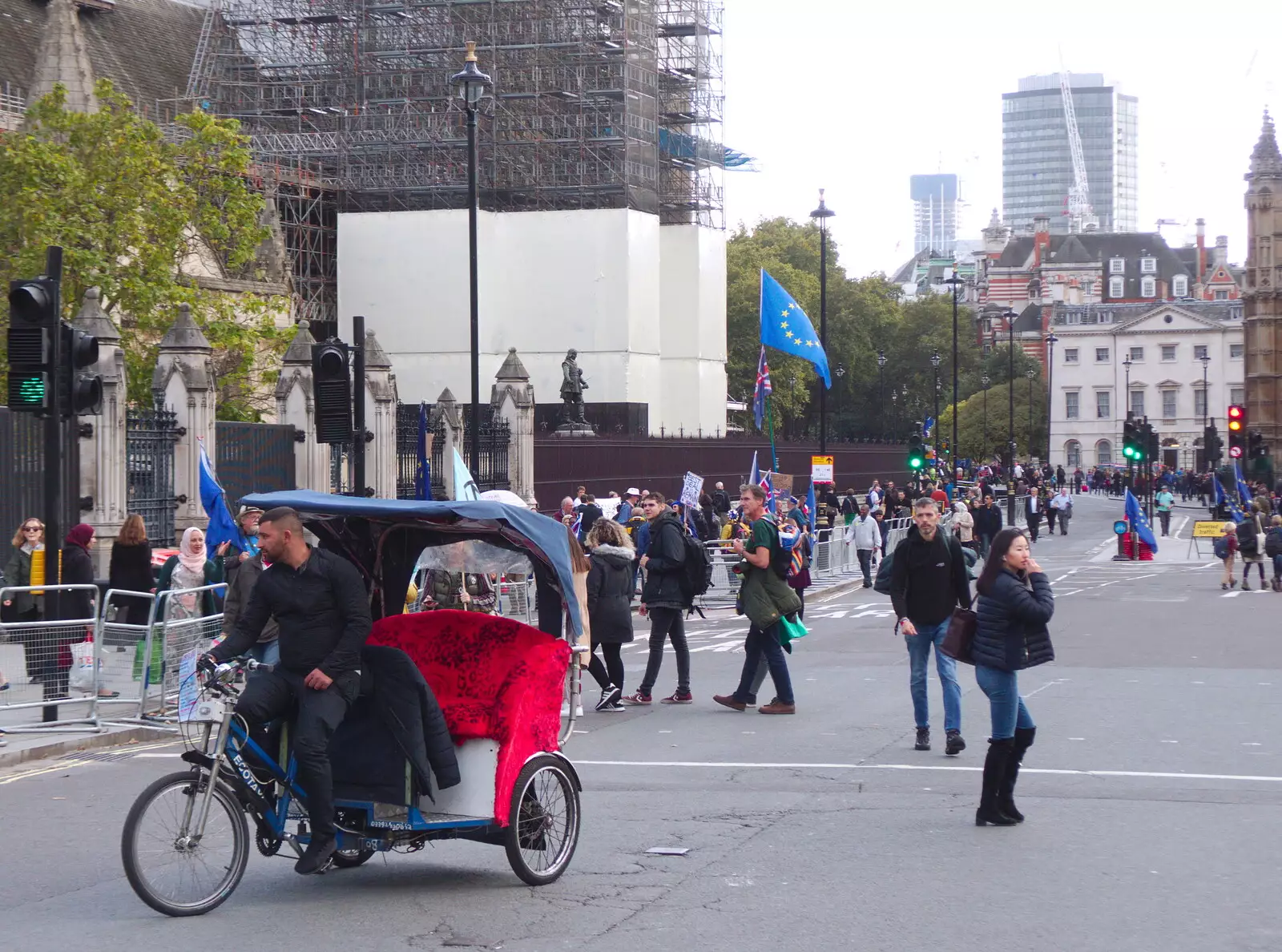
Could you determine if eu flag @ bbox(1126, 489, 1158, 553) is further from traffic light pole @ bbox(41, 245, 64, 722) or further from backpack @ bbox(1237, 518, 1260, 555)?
traffic light pole @ bbox(41, 245, 64, 722)

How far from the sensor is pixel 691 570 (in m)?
15.0

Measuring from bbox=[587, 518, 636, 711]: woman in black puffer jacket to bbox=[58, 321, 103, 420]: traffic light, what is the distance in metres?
4.30

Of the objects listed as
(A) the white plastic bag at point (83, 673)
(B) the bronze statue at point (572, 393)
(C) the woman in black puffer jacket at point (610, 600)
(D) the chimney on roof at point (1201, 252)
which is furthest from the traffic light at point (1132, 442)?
(D) the chimney on roof at point (1201, 252)

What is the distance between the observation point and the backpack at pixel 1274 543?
1238 inches

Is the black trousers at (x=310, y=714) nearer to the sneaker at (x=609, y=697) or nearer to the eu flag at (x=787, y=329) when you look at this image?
the sneaker at (x=609, y=697)

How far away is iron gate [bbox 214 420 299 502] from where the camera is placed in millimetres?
27266

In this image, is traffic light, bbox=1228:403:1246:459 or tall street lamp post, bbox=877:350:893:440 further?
tall street lamp post, bbox=877:350:893:440

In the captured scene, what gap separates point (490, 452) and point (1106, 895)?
28.9 m

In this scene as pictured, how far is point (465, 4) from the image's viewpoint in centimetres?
5628

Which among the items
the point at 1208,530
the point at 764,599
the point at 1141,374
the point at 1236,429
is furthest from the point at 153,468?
the point at 1141,374

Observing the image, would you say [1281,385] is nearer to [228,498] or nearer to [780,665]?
[228,498]

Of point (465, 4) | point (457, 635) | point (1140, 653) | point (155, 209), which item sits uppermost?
point (465, 4)

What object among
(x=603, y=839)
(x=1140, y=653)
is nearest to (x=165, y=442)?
(x=1140, y=653)

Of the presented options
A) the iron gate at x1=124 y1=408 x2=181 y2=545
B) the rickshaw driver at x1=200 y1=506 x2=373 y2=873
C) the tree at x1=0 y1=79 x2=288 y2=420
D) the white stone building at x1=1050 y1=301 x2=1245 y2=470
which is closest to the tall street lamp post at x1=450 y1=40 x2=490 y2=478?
the iron gate at x1=124 y1=408 x2=181 y2=545
